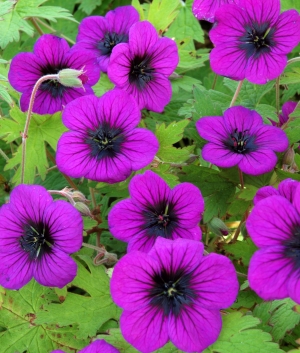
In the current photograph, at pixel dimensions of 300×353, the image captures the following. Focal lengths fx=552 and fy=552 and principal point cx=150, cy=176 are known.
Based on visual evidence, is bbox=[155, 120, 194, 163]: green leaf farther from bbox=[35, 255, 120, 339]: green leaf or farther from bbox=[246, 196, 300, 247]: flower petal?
bbox=[246, 196, 300, 247]: flower petal

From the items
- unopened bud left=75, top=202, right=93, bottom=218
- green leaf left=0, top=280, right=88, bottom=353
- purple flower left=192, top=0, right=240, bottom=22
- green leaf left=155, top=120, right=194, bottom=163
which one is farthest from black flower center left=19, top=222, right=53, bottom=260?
purple flower left=192, top=0, right=240, bottom=22

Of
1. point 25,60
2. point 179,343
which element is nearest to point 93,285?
point 179,343

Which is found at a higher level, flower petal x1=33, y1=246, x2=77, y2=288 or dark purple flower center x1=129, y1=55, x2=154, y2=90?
dark purple flower center x1=129, y1=55, x2=154, y2=90

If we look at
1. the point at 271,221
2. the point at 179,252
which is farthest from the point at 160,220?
the point at 271,221

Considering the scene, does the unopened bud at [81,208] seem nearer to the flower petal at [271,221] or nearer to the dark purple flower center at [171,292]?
the dark purple flower center at [171,292]

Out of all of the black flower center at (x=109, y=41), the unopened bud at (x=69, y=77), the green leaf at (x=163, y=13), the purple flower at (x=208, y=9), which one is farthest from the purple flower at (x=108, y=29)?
the unopened bud at (x=69, y=77)

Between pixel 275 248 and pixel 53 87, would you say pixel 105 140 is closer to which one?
pixel 53 87

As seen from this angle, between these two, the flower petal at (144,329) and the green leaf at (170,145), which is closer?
the flower petal at (144,329)

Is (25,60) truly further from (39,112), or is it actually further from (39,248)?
(39,248)
